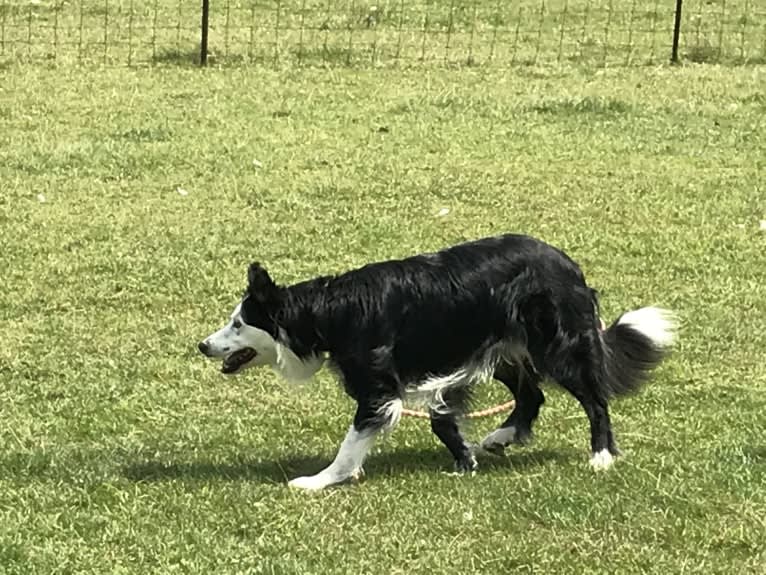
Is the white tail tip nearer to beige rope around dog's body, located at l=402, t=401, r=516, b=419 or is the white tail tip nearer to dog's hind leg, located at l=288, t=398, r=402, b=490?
beige rope around dog's body, located at l=402, t=401, r=516, b=419

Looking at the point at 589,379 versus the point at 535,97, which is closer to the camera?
the point at 589,379

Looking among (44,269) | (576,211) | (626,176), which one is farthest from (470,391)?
(626,176)

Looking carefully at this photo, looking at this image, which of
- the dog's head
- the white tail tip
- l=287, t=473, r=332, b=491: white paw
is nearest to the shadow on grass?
l=287, t=473, r=332, b=491: white paw

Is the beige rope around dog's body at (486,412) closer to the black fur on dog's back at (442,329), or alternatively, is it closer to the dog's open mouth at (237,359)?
the black fur on dog's back at (442,329)

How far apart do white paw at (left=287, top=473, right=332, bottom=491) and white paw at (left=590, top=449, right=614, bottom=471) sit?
105 centimetres

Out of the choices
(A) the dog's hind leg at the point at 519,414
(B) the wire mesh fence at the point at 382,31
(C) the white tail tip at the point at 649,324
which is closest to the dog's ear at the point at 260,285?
(A) the dog's hind leg at the point at 519,414

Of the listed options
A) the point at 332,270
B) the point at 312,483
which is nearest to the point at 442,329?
the point at 312,483

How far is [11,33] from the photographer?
1716cm

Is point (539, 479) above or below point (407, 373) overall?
below

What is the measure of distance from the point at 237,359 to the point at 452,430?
35.2 inches

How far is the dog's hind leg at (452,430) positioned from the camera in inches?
213

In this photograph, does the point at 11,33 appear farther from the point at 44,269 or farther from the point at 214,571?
the point at 214,571

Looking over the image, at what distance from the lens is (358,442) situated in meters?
5.18

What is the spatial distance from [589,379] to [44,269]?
4151 mm
